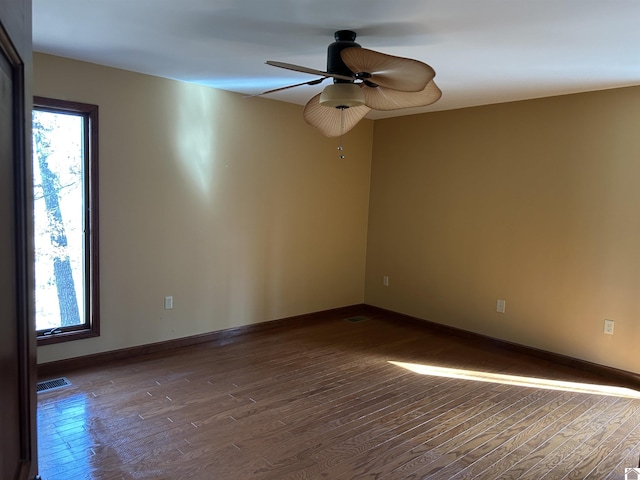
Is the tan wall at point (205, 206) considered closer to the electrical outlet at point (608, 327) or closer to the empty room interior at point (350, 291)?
the empty room interior at point (350, 291)

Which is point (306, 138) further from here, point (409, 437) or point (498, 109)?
point (409, 437)

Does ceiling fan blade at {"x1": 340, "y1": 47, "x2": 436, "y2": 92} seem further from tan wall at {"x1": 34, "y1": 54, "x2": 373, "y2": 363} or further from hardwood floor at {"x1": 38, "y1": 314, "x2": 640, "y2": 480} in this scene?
tan wall at {"x1": 34, "y1": 54, "x2": 373, "y2": 363}

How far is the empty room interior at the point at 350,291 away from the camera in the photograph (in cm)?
254

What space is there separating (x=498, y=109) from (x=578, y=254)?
59.1 inches

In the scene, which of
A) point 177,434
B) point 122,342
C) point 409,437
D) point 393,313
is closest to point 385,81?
point 409,437

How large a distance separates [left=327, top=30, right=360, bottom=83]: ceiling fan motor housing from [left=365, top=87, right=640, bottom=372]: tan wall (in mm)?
2246

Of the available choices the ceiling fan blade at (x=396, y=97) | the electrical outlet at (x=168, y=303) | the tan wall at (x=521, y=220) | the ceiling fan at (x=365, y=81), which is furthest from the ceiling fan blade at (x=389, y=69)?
the electrical outlet at (x=168, y=303)

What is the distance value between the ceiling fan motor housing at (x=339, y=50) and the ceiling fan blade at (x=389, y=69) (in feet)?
0.69

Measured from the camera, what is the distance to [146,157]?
3666mm

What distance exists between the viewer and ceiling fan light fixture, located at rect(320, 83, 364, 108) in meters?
2.33

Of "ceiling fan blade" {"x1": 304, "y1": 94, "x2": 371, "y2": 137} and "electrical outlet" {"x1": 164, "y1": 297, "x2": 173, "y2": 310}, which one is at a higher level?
"ceiling fan blade" {"x1": 304, "y1": 94, "x2": 371, "y2": 137}

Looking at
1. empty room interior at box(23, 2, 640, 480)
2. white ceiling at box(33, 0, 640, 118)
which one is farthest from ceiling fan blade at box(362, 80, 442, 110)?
empty room interior at box(23, 2, 640, 480)

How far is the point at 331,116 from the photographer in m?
2.93

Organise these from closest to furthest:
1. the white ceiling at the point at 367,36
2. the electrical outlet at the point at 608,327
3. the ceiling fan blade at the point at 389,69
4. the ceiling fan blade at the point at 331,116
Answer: the ceiling fan blade at the point at 389,69, the white ceiling at the point at 367,36, the ceiling fan blade at the point at 331,116, the electrical outlet at the point at 608,327
